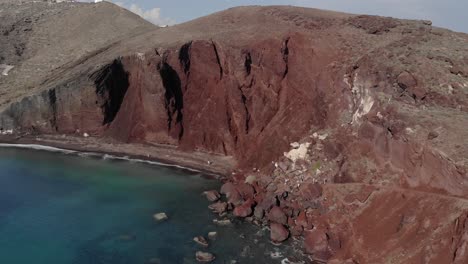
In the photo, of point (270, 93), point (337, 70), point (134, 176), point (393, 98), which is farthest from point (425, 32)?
point (134, 176)

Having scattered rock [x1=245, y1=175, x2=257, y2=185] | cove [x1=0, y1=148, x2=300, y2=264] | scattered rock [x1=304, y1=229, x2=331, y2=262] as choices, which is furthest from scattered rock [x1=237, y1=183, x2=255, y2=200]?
scattered rock [x1=304, y1=229, x2=331, y2=262]

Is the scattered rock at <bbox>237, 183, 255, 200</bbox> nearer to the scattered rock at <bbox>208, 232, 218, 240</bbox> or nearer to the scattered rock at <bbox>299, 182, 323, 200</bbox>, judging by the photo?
the scattered rock at <bbox>299, 182, 323, 200</bbox>

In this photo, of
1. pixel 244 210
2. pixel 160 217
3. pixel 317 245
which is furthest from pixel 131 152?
pixel 317 245

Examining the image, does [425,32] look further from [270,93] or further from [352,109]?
[270,93]

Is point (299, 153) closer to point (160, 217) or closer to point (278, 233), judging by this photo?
point (278, 233)

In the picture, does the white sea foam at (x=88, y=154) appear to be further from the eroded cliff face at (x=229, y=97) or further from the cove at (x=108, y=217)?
the eroded cliff face at (x=229, y=97)

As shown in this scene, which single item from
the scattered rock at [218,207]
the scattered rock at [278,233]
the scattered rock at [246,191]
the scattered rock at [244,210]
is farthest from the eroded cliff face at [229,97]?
the scattered rock at [278,233]

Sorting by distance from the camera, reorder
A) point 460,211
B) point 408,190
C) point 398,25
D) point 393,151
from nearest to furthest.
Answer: point 460,211
point 408,190
point 393,151
point 398,25
